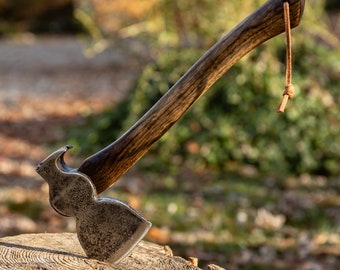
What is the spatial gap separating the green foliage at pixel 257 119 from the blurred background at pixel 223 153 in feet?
0.03

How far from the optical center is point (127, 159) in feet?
9.31

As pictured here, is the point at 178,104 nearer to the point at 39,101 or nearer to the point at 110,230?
the point at 110,230

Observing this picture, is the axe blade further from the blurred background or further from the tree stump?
the blurred background

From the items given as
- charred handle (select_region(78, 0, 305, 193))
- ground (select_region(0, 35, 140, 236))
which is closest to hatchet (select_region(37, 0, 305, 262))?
charred handle (select_region(78, 0, 305, 193))

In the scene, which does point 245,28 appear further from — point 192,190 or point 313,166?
point 313,166

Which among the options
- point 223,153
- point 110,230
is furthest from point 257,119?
point 110,230

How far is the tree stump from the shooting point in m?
2.79

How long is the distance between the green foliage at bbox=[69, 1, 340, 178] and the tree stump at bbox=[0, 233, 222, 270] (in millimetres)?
4348

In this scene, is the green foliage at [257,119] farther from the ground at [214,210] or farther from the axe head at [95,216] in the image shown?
the axe head at [95,216]

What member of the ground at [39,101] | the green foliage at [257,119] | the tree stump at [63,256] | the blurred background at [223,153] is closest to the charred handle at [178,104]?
the tree stump at [63,256]

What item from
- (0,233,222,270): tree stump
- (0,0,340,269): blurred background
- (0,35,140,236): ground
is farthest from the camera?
(0,35,140,236): ground

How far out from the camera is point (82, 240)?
2848 millimetres

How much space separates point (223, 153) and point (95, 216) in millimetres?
4679

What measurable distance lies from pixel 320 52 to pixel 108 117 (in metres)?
2.31
